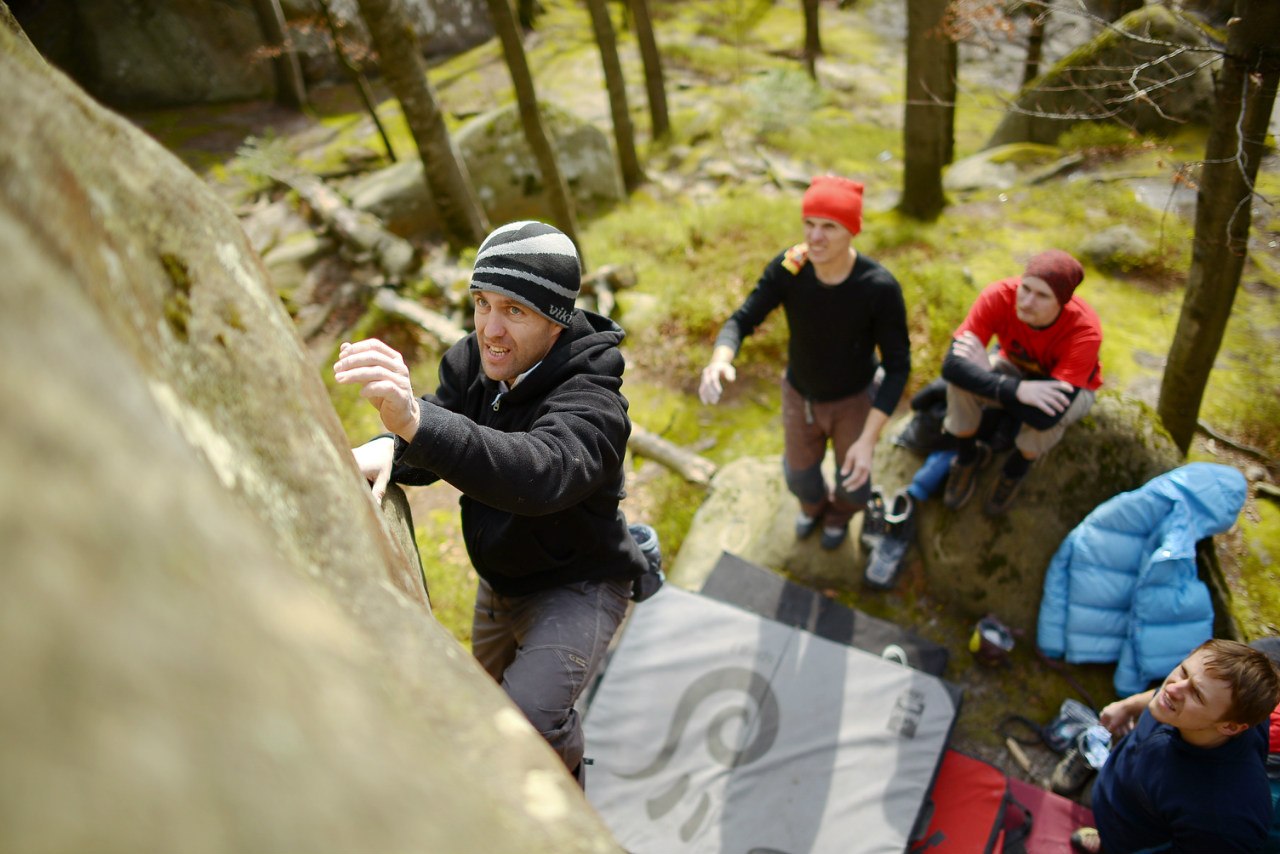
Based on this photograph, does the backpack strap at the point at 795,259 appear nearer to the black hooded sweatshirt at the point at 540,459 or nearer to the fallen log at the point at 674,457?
the black hooded sweatshirt at the point at 540,459

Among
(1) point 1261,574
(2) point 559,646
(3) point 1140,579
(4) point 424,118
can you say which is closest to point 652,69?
(4) point 424,118

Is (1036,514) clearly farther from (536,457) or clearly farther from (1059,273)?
(536,457)

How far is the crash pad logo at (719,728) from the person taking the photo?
4.02 m

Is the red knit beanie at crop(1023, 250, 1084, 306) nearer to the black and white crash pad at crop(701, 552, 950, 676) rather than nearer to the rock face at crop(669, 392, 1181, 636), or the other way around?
the rock face at crop(669, 392, 1181, 636)

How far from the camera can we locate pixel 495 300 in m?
2.37

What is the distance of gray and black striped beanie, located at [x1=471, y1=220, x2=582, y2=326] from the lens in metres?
2.31

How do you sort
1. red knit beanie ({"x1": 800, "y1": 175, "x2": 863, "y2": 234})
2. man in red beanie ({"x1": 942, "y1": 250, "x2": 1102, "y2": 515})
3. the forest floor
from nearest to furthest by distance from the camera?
red knit beanie ({"x1": 800, "y1": 175, "x2": 863, "y2": 234}) → man in red beanie ({"x1": 942, "y1": 250, "x2": 1102, "y2": 515}) → the forest floor

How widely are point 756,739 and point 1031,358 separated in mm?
2724

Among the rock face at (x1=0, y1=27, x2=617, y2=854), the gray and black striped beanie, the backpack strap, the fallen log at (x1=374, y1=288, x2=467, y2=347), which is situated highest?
the rock face at (x1=0, y1=27, x2=617, y2=854)

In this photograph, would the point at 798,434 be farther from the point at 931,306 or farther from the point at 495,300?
the point at 931,306

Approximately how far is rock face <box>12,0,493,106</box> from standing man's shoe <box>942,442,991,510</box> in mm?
17239

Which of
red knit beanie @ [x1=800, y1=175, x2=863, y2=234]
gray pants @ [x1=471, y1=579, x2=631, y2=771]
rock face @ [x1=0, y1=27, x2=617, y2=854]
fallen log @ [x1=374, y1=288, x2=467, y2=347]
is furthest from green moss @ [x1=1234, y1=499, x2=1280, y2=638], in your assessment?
fallen log @ [x1=374, y1=288, x2=467, y2=347]

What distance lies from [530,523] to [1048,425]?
308 centimetres

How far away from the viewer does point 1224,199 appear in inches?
165
